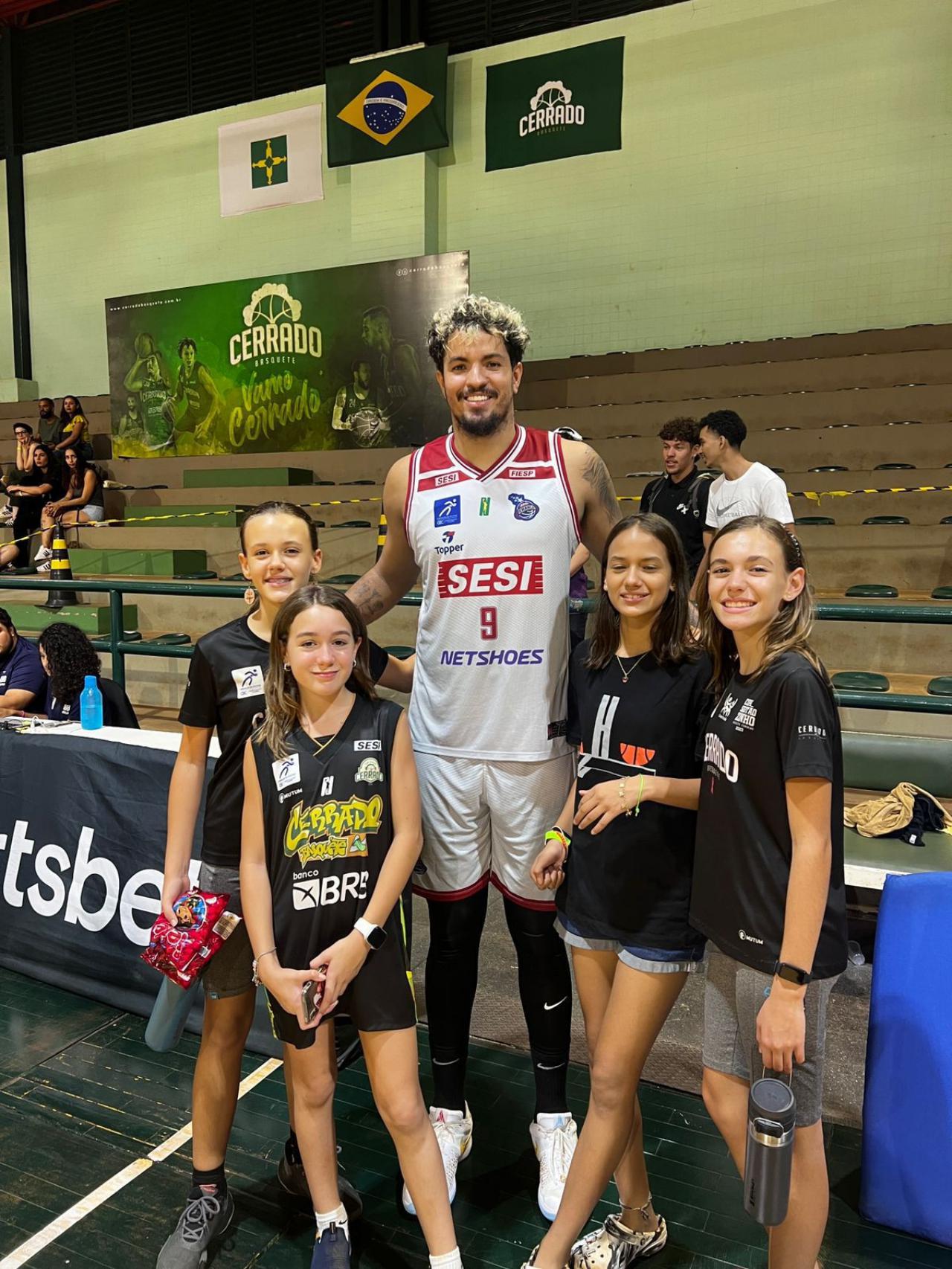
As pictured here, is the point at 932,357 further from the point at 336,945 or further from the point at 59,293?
the point at 59,293

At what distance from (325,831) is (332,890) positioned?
120 millimetres

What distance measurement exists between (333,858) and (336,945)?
0.17 meters

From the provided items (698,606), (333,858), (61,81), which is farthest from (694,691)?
(61,81)

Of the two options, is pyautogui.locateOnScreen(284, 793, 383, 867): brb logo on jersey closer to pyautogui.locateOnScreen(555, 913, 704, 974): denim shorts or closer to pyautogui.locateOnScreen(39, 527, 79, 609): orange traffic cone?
pyautogui.locateOnScreen(555, 913, 704, 974): denim shorts

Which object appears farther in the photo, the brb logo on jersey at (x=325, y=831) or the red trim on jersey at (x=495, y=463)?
the red trim on jersey at (x=495, y=463)

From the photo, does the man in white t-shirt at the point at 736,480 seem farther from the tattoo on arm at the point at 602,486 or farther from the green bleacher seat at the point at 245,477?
the green bleacher seat at the point at 245,477

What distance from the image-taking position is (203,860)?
2016mm

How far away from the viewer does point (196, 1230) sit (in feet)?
6.23

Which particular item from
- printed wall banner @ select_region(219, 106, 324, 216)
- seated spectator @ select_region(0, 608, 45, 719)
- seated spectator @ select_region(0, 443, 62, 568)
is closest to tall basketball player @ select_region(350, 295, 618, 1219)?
seated spectator @ select_region(0, 608, 45, 719)

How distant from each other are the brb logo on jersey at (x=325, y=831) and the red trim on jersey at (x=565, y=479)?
0.81 meters

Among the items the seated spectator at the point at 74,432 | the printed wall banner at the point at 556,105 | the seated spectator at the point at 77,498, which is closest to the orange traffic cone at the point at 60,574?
the seated spectator at the point at 77,498

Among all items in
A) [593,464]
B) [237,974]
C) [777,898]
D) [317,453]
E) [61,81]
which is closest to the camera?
[777,898]

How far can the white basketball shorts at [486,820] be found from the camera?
2.01 metres

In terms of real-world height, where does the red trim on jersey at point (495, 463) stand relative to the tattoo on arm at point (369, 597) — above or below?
above
